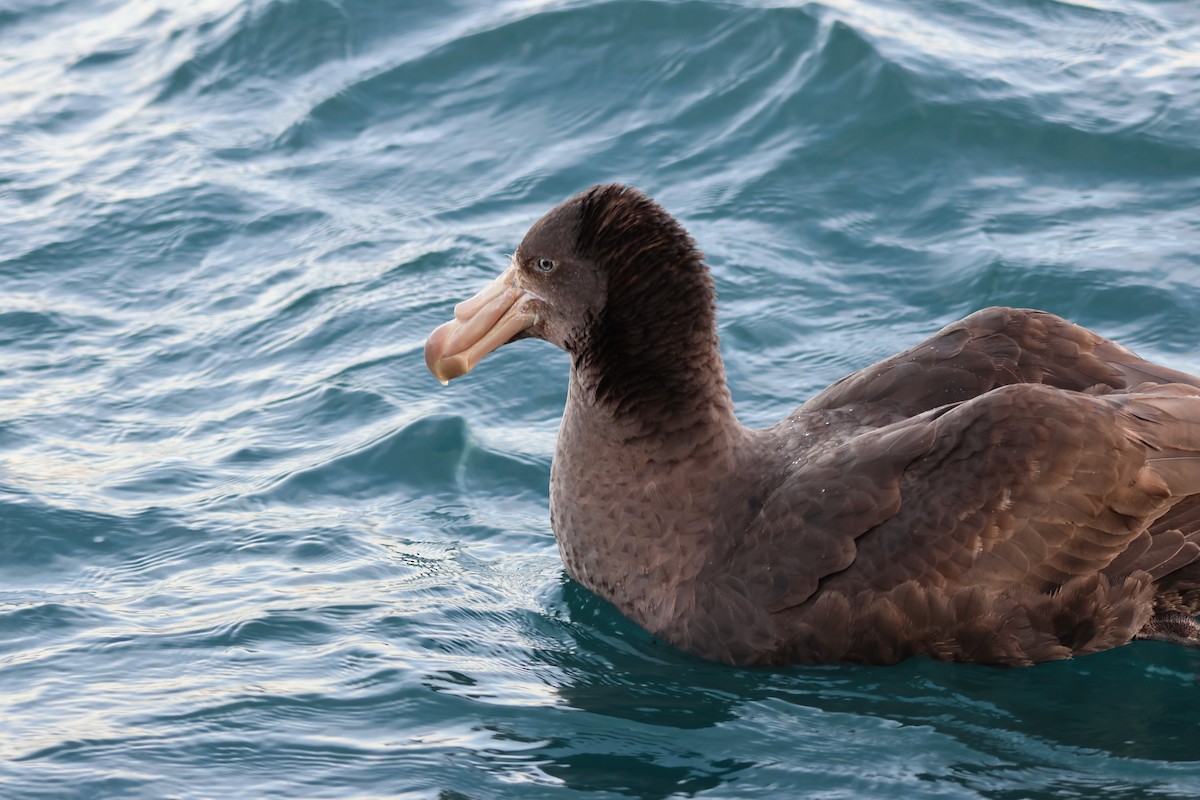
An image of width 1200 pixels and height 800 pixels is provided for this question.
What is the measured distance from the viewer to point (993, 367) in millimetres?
7090

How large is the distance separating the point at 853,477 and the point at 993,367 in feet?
3.27

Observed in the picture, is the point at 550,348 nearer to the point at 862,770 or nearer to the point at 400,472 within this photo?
the point at 400,472

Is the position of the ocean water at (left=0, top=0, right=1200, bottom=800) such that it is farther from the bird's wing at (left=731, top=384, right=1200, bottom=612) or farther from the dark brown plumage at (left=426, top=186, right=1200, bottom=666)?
the bird's wing at (left=731, top=384, right=1200, bottom=612)

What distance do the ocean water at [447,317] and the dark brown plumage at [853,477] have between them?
0.24 metres

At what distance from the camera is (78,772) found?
19.6ft

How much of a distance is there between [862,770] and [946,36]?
8202mm

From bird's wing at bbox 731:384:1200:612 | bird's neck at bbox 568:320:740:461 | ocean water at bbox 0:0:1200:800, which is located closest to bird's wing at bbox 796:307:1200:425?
bird's wing at bbox 731:384:1200:612

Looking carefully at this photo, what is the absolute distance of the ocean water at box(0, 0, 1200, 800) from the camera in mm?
6219

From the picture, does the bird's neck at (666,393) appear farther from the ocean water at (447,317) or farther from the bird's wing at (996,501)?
the ocean water at (447,317)

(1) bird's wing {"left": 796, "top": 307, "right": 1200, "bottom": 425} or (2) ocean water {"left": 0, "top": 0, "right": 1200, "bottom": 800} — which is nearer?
(2) ocean water {"left": 0, "top": 0, "right": 1200, "bottom": 800}

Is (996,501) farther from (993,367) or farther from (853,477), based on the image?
(993,367)

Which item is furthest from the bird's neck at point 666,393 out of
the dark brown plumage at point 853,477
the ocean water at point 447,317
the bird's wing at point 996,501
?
the ocean water at point 447,317

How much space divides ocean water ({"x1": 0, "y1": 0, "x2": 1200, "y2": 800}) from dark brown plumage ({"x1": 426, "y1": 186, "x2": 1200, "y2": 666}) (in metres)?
0.24

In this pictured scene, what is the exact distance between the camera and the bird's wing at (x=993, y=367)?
23.1 ft
